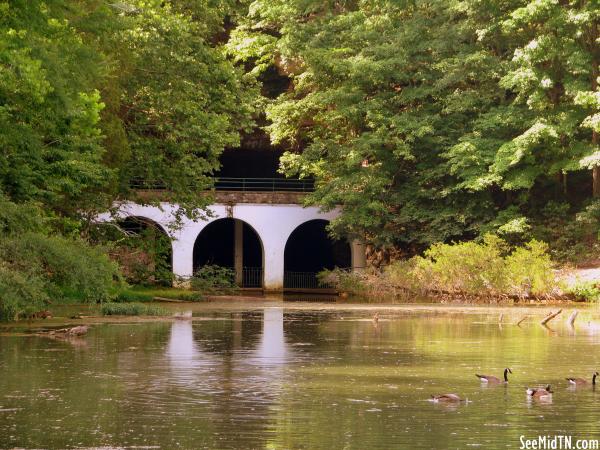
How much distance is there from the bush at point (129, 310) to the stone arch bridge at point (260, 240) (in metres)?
16.1

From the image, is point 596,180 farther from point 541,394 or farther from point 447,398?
point 447,398

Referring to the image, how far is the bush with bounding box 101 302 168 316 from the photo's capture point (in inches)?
1378

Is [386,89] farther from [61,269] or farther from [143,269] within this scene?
[61,269]

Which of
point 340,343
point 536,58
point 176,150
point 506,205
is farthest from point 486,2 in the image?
point 340,343

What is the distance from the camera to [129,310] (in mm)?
35500

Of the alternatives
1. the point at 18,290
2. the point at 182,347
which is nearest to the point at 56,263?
the point at 18,290

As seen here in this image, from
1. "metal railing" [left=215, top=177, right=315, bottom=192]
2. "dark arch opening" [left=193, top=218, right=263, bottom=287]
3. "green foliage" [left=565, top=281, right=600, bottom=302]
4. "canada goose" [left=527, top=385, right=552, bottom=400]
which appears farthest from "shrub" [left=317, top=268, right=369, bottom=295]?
"canada goose" [left=527, top=385, right=552, bottom=400]

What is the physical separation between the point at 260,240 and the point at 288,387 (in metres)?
42.3

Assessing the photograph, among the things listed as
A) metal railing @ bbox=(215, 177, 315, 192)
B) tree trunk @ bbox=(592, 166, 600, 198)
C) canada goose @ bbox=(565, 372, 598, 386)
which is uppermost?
metal railing @ bbox=(215, 177, 315, 192)

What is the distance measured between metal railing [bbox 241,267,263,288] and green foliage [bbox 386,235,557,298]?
14477 millimetres

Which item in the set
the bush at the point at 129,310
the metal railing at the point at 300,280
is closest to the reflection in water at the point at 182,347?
the bush at the point at 129,310

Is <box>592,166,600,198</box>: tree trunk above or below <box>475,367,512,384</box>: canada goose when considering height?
above

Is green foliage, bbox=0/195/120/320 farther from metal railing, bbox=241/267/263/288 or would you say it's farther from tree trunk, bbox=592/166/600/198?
metal railing, bbox=241/267/263/288

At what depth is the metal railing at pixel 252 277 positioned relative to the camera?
64.6 metres
